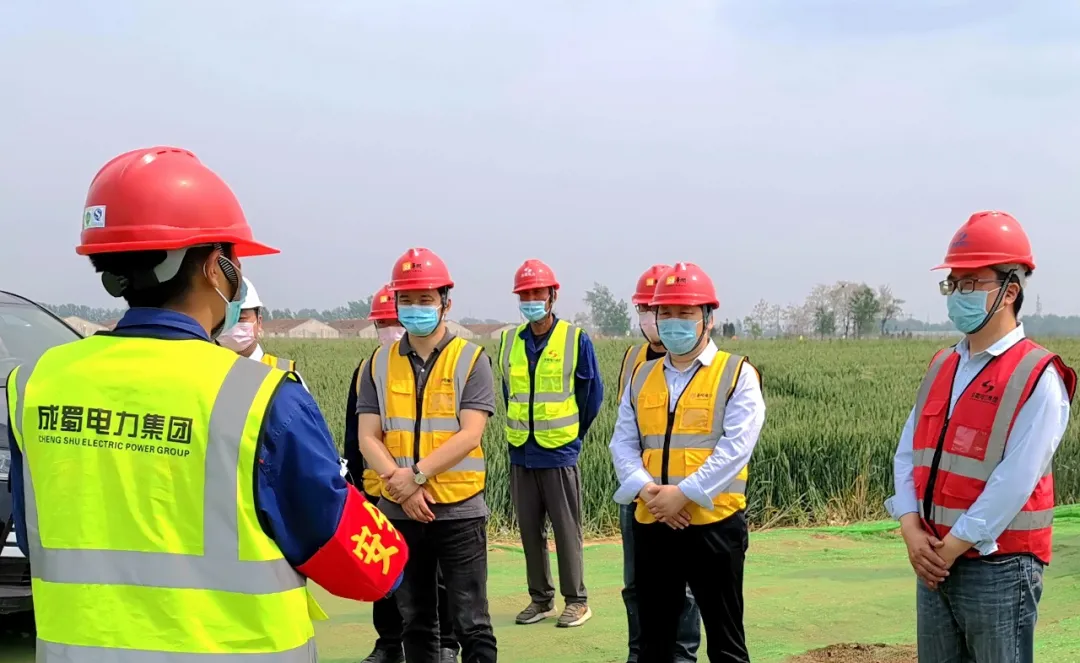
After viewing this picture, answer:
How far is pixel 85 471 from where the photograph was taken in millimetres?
1650

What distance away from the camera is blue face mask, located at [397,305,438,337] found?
421 cm

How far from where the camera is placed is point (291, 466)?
1683mm

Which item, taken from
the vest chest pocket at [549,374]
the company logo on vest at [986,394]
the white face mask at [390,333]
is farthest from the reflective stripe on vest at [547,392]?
the company logo on vest at [986,394]

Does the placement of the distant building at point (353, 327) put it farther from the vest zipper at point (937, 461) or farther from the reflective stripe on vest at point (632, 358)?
the vest zipper at point (937, 461)

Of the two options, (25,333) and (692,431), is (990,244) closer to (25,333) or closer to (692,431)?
(692,431)

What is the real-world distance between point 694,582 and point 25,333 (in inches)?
169

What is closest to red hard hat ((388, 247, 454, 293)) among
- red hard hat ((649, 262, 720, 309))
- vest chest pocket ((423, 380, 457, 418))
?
vest chest pocket ((423, 380, 457, 418))

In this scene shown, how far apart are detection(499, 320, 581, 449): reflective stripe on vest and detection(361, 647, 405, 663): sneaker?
1521 mm

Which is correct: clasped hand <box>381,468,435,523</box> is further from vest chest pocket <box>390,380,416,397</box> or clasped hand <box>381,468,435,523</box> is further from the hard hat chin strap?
the hard hat chin strap

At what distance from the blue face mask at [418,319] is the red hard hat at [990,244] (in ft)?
7.19

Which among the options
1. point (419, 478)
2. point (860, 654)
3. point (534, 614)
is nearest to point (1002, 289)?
point (860, 654)

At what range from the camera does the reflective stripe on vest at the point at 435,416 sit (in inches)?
158

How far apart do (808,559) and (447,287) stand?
3794 millimetres

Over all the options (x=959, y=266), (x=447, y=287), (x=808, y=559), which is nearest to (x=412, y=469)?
(x=447, y=287)
